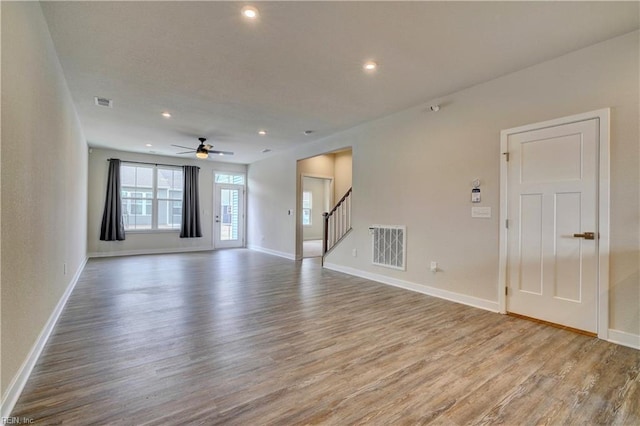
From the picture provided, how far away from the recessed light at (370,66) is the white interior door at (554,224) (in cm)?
182

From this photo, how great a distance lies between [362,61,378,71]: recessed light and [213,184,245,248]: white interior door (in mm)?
7352

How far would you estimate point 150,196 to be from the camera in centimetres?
851

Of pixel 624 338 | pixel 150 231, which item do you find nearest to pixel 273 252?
pixel 150 231

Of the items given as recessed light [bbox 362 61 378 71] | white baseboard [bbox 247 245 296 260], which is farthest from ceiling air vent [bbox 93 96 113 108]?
white baseboard [bbox 247 245 296 260]

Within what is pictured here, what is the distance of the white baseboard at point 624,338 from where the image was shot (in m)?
2.63

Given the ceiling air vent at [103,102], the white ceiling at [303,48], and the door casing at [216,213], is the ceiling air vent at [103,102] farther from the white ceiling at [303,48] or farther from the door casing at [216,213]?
the door casing at [216,213]

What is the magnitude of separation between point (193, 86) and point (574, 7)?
3971 millimetres

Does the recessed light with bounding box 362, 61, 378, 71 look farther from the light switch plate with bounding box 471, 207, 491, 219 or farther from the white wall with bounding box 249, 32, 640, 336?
the light switch plate with bounding box 471, 207, 491, 219

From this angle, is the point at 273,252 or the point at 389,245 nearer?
the point at 389,245

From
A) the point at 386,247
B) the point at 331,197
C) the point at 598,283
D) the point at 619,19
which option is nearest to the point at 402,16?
the point at 619,19

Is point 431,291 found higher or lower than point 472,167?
lower

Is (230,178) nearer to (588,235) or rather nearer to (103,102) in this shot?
(103,102)

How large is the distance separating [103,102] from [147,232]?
487cm

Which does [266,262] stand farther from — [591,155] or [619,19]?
[619,19]
